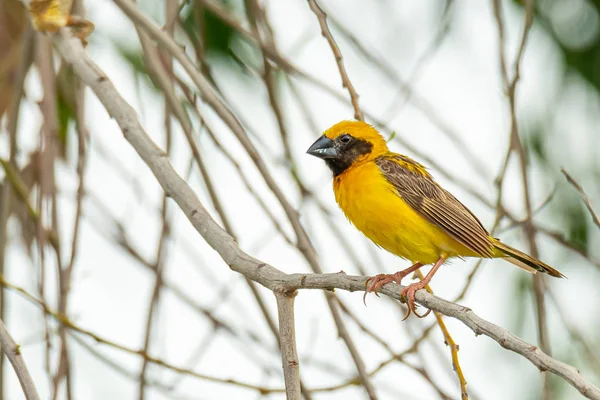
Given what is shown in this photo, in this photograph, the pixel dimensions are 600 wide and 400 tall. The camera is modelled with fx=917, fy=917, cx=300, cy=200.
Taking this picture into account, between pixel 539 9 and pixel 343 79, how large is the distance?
5.08ft

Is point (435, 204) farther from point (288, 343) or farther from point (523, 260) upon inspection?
point (288, 343)

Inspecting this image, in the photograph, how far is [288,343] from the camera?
2.65m

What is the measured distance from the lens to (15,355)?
257 centimetres

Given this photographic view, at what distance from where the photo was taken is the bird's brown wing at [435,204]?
13.3 ft

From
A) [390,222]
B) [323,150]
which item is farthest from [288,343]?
[323,150]

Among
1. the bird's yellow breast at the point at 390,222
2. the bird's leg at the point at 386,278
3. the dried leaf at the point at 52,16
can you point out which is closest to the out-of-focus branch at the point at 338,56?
the bird's yellow breast at the point at 390,222

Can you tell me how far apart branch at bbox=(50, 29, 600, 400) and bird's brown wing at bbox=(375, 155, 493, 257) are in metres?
0.63

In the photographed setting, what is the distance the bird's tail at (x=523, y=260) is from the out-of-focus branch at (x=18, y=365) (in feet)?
7.06

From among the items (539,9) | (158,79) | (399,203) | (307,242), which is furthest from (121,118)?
(539,9)

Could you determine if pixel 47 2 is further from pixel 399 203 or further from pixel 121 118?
pixel 399 203

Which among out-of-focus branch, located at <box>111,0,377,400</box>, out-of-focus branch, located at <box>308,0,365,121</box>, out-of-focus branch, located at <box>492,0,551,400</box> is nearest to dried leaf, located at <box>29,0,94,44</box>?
out-of-focus branch, located at <box>111,0,377,400</box>

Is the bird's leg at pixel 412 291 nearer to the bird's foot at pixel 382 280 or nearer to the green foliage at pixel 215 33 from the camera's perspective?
the bird's foot at pixel 382 280

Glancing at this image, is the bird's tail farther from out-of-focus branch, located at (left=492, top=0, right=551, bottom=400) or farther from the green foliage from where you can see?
the green foliage

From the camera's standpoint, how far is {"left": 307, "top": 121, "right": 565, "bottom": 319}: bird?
401 centimetres
